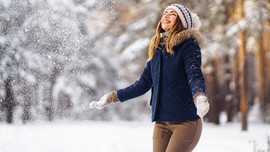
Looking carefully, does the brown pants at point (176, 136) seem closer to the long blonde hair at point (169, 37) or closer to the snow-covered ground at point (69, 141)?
the long blonde hair at point (169, 37)

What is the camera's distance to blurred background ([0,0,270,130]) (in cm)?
1070

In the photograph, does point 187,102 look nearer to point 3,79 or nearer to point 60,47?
point 3,79

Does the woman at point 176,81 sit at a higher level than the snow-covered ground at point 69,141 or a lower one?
lower

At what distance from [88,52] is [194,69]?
13.3m

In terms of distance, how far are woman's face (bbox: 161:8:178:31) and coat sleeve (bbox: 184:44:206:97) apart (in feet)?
0.91

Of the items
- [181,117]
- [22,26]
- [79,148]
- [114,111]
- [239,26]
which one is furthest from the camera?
[114,111]

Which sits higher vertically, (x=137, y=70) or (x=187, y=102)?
(x=137, y=70)

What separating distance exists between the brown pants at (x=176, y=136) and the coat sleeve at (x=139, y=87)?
0.38 meters

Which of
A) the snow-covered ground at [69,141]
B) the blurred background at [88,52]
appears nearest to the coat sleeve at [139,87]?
the snow-covered ground at [69,141]

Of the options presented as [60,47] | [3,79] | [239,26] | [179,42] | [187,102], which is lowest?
[187,102]

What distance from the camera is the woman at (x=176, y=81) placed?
3168mm

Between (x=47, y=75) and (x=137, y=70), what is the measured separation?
941 centimetres

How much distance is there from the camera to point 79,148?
8617mm

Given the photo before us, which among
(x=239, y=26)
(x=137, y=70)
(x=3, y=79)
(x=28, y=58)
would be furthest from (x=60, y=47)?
(x=137, y=70)
